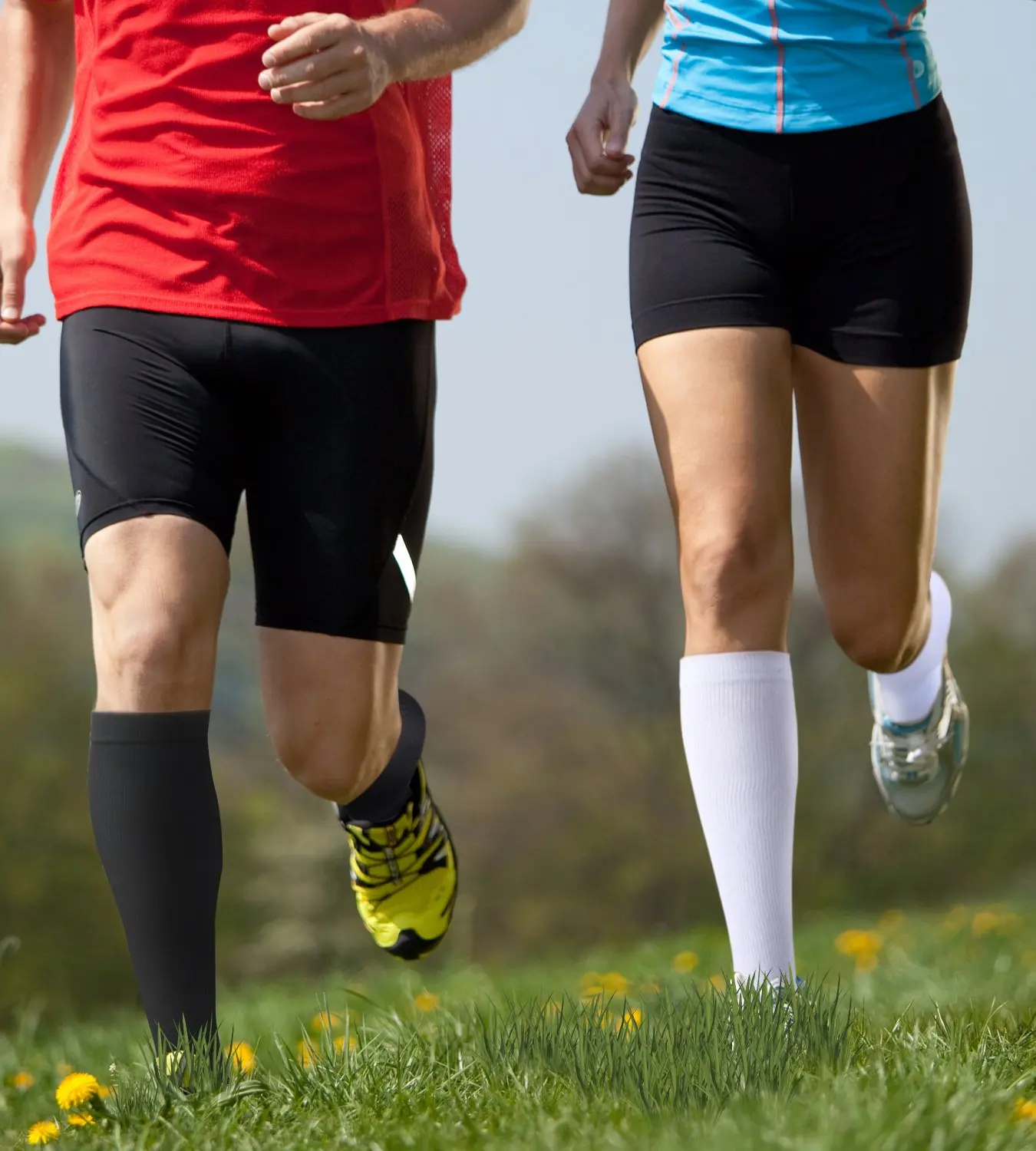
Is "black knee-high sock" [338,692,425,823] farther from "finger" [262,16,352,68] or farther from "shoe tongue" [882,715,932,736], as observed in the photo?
"finger" [262,16,352,68]

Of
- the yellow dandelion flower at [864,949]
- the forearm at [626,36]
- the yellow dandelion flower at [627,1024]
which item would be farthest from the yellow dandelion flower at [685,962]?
the forearm at [626,36]

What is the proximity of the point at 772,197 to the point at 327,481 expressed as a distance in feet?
2.82

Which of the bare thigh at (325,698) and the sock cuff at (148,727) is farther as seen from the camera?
the bare thigh at (325,698)

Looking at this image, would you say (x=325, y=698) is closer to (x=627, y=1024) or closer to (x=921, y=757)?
(x=627, y=1024)

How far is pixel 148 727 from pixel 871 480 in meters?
1.22

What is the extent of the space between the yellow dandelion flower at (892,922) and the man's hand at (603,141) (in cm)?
420

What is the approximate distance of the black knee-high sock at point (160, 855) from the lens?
85.7 inches

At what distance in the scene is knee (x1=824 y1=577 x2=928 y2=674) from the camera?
8.79ft

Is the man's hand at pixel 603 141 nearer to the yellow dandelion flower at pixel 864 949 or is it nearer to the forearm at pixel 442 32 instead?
the forearm at pixel 442 32

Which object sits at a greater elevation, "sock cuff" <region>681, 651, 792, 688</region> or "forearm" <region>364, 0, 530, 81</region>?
"forearm" <region>364, 0, 530, 81</region>

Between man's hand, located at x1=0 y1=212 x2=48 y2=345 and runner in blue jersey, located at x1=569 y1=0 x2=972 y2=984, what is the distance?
0.93 metres

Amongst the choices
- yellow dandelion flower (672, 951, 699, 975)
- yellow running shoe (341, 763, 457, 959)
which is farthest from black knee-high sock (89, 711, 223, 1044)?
yellow dandelion flower (672, 951, 699, 975)

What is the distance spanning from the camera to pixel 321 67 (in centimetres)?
210

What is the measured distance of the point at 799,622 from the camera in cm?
1769
